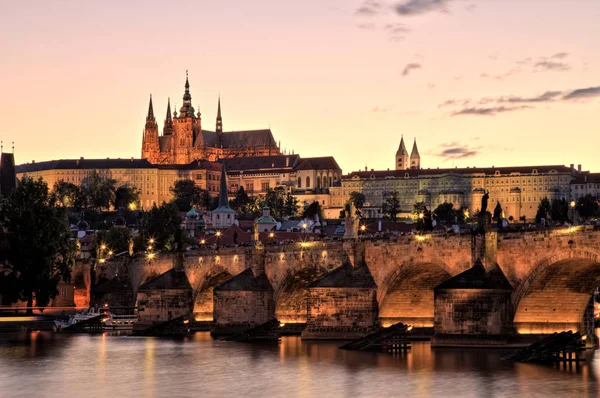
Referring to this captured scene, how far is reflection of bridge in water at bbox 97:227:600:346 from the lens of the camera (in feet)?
188

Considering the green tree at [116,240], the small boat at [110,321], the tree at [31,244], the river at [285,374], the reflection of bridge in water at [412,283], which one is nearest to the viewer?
the river at [285,374]

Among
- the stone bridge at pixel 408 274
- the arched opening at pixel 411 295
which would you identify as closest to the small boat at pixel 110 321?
the stone bridge at pixel 408 274

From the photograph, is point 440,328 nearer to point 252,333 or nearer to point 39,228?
point 252,333

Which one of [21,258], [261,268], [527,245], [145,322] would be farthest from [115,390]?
[21,258]

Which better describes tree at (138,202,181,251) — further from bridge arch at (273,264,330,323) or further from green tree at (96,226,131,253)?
bridge arch at (273,264,330,323)

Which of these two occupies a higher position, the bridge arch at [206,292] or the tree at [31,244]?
the tree at [31,244]

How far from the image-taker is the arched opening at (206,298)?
92.6m

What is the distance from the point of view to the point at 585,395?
48062mm

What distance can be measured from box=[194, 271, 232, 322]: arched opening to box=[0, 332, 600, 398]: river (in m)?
18.5

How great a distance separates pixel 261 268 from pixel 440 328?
937 inches

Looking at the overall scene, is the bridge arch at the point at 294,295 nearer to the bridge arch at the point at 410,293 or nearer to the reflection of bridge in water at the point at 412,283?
the reflection of bridge in water at the point at 412,283

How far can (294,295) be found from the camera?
265 feet

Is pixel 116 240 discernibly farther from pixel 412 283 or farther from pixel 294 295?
pixel 412 283

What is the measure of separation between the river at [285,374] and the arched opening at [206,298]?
730 inches
